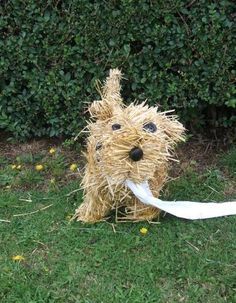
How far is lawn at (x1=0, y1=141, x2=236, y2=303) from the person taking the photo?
305cm

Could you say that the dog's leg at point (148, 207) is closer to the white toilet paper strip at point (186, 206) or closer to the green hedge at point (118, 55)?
the white toilet paper strip at point (186, 206)

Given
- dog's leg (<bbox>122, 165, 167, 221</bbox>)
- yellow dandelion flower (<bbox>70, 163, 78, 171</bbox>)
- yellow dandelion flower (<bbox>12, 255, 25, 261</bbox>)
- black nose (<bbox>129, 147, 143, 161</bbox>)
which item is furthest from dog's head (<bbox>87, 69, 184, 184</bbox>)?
yellow dandelion flower (<bbox>70, 163, 78, 171</bbox>)

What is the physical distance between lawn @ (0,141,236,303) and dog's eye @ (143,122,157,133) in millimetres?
672

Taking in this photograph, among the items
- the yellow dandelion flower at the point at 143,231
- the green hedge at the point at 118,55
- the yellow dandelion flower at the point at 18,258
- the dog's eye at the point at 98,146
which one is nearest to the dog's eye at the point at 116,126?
the dog's eye at the point at 98,146

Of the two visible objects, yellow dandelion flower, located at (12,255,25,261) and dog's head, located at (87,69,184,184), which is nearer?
dog's head, located at (87,69,184,184)

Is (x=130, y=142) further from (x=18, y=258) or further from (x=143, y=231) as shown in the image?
(x=18, y=258)

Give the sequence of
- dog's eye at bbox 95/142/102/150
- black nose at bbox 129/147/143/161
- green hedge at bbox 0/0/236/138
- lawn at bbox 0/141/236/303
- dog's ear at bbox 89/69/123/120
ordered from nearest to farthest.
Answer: lawn at bbox 0/141/236/303 < black nose at bbox 129/147/143/161 < dog's eye at bbox 95/142/102/150 < dog's ear at bbox 89/69/123/120 < green hedge at bbox 0/0/236/138

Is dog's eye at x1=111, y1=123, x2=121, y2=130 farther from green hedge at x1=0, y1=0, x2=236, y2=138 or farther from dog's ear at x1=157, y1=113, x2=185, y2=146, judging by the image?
green hedge at x1=0, y1=0, x2=236, y2=138

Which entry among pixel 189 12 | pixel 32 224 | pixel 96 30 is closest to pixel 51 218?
pixel 32 224

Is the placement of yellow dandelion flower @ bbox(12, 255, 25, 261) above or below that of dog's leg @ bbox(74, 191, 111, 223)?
below

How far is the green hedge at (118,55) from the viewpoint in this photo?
13.4 ft

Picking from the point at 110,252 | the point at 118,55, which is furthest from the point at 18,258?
the point at 118,55

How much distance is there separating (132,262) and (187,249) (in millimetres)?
348

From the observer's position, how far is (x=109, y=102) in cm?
345
